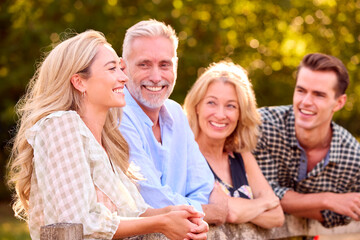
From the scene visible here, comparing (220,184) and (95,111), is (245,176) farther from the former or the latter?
(95,111)

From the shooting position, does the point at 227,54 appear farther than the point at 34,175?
Yes

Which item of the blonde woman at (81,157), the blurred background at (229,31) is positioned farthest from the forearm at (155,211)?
the blurred background at (229,31)

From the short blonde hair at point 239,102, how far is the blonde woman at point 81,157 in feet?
4.85

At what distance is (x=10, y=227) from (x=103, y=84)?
956cm

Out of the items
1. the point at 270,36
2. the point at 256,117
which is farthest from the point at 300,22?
the point at 256,117

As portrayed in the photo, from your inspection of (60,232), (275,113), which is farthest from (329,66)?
(60,232)

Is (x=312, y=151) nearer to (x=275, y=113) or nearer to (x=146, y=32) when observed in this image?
(x=275, y=113)

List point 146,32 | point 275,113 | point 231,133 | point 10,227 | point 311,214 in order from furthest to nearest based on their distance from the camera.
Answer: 1. point 10,227
2. point 275,113
3. point 311,214
4. point 231,133
5. point 146,32

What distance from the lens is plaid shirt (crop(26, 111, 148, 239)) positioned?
9.53 feet

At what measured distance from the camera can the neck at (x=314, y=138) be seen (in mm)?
5625

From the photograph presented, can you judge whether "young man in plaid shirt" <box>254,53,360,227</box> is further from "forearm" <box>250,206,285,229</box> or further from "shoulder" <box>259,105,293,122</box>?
"forearm" <box>250,206,285,229</box>

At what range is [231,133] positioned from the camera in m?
4.95

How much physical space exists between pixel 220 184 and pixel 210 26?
6.63 metres

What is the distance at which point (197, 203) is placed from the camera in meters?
3.96
